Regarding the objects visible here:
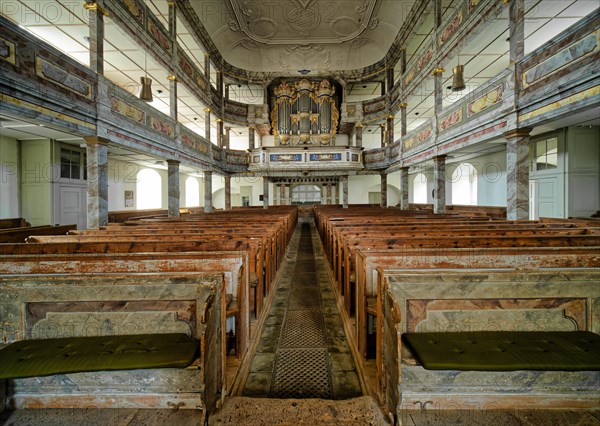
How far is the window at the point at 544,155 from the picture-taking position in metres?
8.29

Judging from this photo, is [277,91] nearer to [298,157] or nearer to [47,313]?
[298,157]

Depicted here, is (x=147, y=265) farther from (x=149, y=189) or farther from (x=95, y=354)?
(x=149, y=189)

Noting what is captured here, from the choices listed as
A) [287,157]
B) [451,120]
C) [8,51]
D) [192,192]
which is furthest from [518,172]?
[192,192]

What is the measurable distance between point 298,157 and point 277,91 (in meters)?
3.95

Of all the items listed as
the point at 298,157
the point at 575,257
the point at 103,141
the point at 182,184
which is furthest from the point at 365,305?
the point at 182,184

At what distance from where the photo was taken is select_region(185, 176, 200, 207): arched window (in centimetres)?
1921

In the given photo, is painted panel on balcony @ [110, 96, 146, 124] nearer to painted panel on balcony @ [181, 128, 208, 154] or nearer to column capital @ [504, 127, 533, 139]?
painted panel on balcony @ [181, 128, 208, 154]

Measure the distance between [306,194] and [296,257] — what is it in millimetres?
14268

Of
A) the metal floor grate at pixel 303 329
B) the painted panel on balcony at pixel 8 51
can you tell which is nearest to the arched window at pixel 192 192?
the painted panel on balcony at pixel 8 51

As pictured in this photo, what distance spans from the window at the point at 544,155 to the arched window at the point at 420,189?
9.85m

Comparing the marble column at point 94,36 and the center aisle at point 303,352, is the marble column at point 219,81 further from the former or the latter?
the center aisle at point 303,352

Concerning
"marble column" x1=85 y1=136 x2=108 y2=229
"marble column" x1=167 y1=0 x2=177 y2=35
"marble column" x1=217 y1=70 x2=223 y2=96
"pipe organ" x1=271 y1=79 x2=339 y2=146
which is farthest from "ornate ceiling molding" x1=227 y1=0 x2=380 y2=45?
"marble column" x1=85 y1=136 x2=108 y2=229

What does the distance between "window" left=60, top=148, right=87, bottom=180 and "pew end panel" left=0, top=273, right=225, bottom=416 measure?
9503 mm

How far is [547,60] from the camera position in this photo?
4.53 meters
